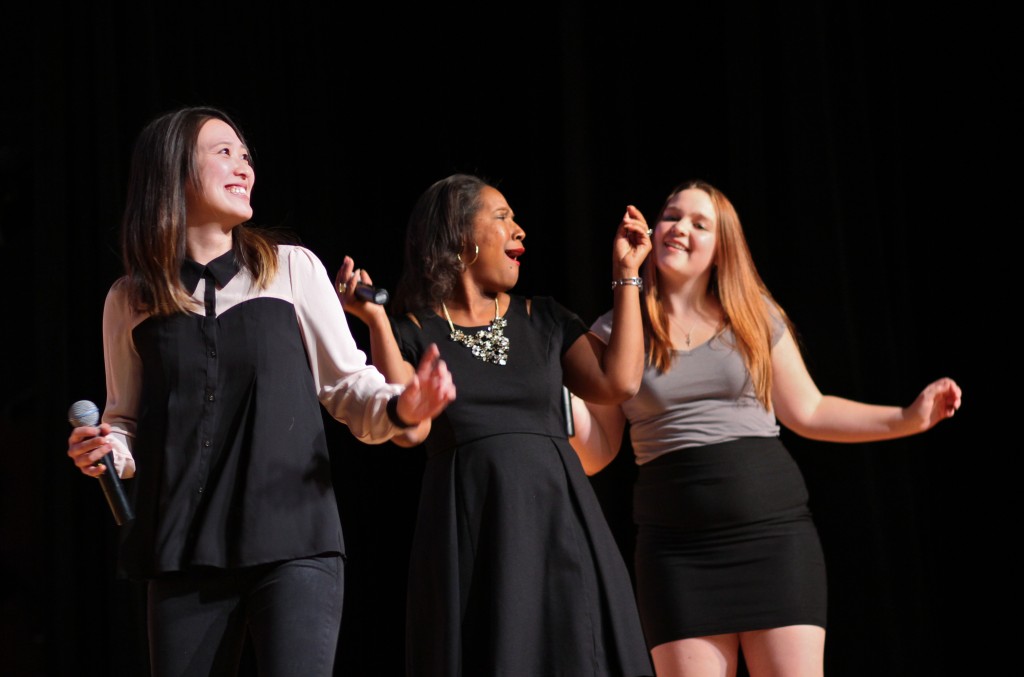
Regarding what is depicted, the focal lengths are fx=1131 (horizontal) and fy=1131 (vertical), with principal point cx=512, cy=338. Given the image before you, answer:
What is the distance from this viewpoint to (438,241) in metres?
2.63

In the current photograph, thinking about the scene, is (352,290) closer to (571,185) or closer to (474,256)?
(474,256)

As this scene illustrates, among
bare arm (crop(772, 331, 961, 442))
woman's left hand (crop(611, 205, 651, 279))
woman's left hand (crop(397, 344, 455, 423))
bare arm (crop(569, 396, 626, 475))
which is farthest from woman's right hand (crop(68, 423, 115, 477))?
bare arm (crop(772, 331, 961, 442))

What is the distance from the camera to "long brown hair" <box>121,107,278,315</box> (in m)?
1.92

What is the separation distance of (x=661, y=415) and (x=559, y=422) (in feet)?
1.38

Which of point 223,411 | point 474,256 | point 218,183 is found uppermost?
point 218,183

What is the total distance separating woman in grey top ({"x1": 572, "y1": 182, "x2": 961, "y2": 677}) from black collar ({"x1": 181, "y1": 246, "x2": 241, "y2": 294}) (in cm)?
112

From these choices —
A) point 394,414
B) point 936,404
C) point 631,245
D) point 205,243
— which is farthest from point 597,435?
point 205,243

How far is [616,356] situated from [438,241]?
1.64 ft

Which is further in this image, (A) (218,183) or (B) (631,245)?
(B) (631,245)

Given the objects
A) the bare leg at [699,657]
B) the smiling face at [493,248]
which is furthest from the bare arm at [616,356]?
the bare leg at [699,657]

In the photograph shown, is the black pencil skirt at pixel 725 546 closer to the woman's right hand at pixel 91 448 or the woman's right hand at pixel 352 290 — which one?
the woman's right hand at pixel 352 290

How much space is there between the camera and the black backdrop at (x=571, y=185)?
3379mm

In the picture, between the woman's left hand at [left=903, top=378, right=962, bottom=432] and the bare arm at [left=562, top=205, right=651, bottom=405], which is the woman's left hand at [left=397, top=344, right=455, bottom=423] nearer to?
the bare arm at [left=562, top=205, right=651, bottom=405]

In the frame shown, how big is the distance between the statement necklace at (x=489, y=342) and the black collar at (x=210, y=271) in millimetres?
646
